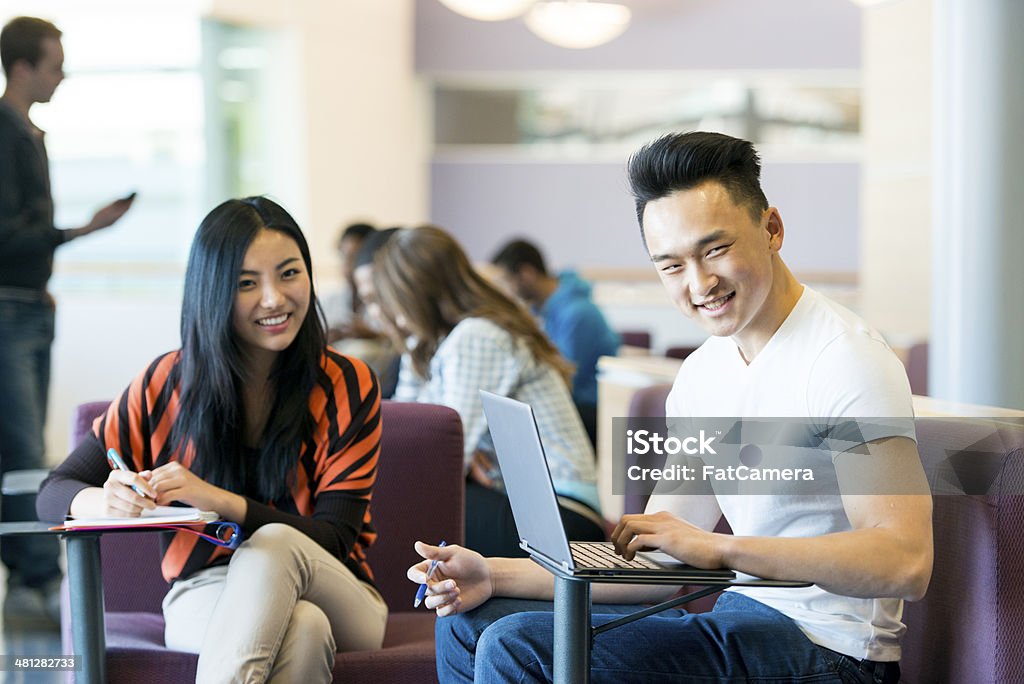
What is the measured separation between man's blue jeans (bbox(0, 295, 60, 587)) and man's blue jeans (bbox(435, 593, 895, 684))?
8.44ft

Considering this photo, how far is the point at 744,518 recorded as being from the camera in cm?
181

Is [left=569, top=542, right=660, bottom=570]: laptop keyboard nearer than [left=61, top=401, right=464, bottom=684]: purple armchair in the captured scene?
Yes

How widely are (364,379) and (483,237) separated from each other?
8.52 metres

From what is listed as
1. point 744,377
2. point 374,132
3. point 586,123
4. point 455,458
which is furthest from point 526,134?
point 744,377

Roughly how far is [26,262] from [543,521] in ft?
9.64

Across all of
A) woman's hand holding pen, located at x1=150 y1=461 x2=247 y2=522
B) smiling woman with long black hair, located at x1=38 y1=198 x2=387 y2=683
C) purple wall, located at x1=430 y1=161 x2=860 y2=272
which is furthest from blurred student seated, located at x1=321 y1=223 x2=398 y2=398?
purple wall, located at x1=430 y1=161 x2=860 y2=272

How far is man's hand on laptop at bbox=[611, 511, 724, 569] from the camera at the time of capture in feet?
4.91

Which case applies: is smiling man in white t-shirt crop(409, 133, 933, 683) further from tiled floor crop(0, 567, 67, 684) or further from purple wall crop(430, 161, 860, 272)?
purple wall crop(430, 161, 860, 272)

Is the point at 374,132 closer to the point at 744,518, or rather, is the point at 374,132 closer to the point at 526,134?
the point at 526,134

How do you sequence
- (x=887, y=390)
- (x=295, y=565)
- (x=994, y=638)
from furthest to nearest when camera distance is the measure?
(x=295, y=565)
(x=994, y=638)
(x=887, y=390)

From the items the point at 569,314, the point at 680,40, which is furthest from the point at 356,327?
the point at 680,40

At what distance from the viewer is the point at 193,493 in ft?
6.83

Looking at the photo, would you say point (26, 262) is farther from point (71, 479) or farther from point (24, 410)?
point (71, 479)

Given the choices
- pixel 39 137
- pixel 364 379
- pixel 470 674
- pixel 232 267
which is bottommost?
pixel 470 674
